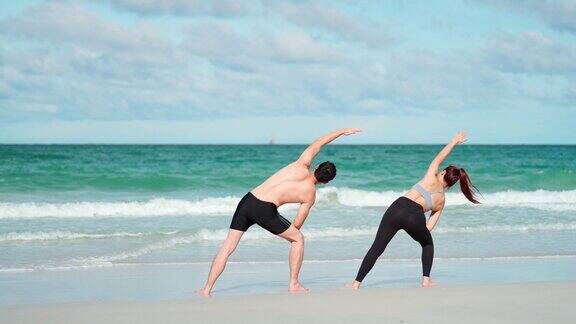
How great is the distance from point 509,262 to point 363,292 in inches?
152

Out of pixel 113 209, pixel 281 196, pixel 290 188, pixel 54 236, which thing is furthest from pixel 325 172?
pixel 113 209

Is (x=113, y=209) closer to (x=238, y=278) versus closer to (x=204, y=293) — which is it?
(x=238, y=278)

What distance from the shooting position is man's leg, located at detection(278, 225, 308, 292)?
8.04 m

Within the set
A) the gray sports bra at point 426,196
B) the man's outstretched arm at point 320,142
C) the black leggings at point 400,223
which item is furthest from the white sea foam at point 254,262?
the man's outstretched arm at point 320,142

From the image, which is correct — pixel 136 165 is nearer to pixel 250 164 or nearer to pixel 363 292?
pixel 250 164

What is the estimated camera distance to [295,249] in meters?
8.16

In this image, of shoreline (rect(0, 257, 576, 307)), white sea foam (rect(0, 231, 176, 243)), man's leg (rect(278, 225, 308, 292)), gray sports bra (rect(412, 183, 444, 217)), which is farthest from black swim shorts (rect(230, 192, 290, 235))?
white sea foam (rect(0, 231, 176, 243))

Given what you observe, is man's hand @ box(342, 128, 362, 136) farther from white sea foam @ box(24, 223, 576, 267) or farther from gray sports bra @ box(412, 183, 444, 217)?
white sea foam @ box(24, 223, 576, 267)

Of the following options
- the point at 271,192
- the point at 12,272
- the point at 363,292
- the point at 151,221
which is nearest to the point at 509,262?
the point at 363,292

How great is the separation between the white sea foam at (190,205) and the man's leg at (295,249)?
1113 centimetres

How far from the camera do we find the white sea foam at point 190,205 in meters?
19.4

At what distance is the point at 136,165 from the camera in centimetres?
4334

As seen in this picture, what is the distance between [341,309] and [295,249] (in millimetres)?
1360

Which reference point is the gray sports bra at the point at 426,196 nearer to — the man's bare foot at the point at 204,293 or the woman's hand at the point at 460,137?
the woman's hand at the point at 460,137
